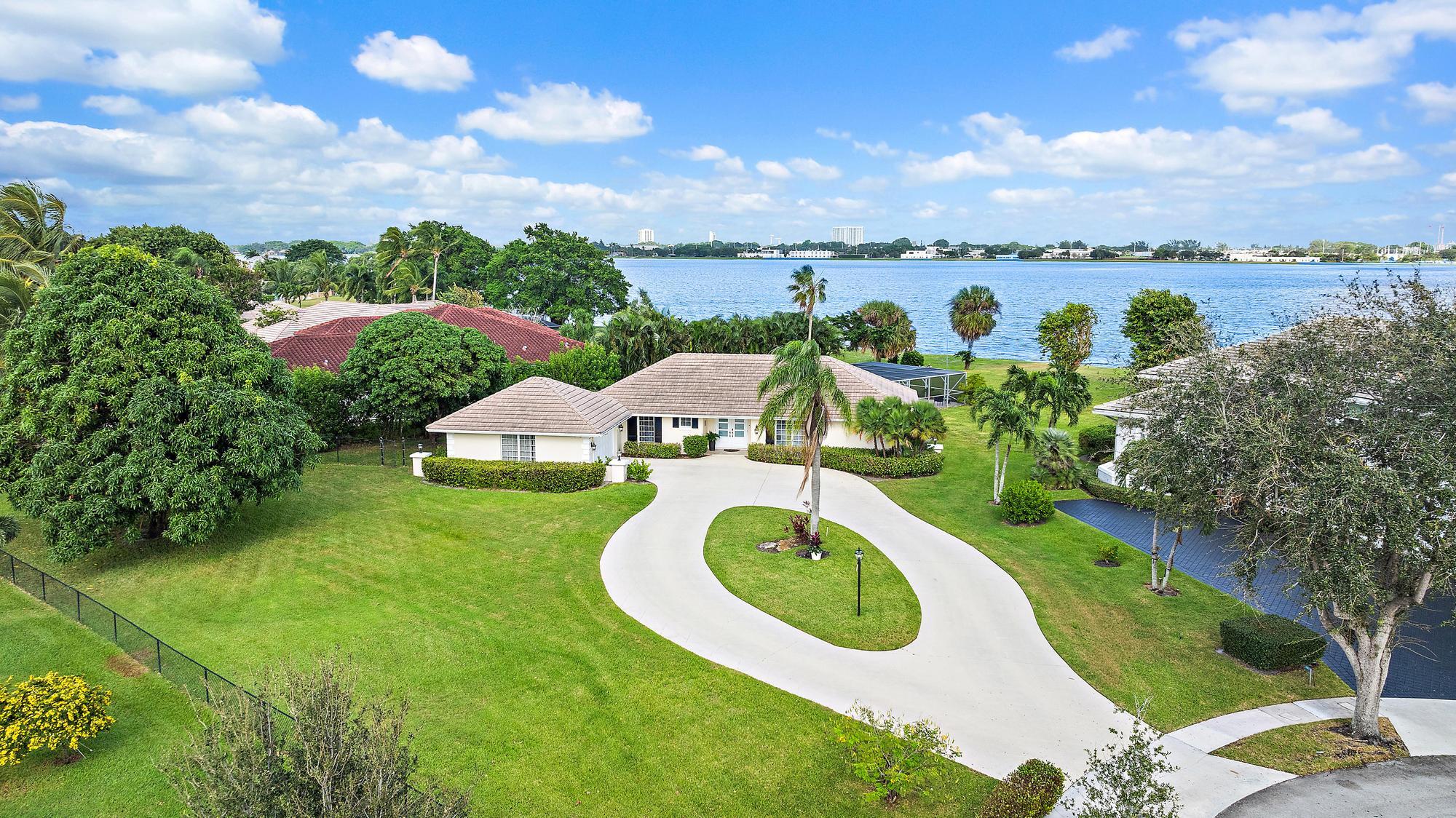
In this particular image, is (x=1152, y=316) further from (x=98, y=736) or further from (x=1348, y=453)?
(x=98, y=736)

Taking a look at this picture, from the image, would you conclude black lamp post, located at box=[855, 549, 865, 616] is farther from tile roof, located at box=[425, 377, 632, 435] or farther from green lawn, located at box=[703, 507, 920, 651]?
tile roof, located at box=[425, 377, 632, 435]

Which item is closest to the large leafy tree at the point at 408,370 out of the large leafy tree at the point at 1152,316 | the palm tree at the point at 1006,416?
the palm tree at the point at 1006,416

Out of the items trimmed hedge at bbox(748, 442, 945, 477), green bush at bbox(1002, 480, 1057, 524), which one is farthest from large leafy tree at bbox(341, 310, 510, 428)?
green bush at bbox(1002, 480, 1057, 524)

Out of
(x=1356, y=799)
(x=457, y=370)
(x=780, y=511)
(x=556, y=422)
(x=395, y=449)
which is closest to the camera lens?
(x=1356, y=799)

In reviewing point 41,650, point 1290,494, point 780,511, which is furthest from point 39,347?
point 1290,494

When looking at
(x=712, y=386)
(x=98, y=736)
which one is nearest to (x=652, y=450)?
(x=712, y=386)

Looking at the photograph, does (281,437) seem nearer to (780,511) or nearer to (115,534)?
(115,534)
